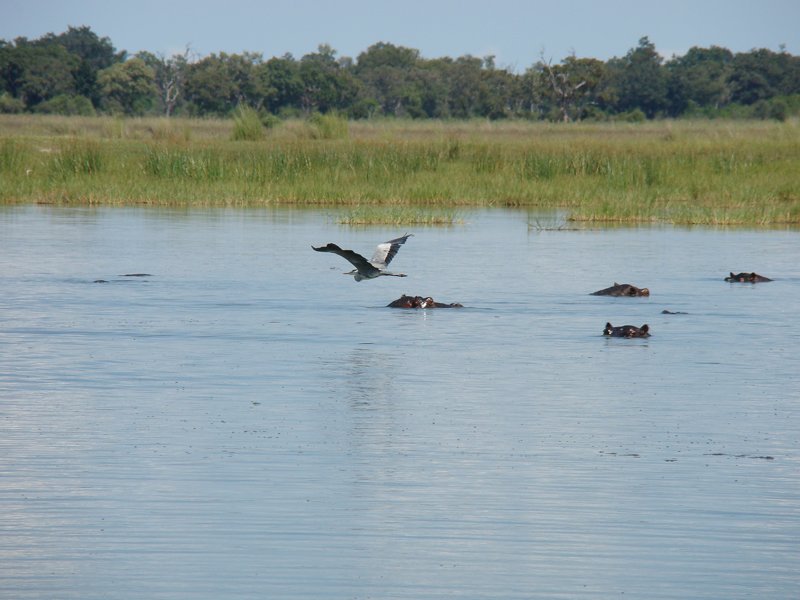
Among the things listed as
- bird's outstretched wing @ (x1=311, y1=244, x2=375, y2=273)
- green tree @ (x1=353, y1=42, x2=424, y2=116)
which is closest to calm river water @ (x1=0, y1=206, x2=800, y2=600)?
bird's outstretched wing @ (x1=311, y1=244, x2=375, y2=273)

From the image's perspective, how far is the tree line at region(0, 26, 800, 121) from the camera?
78062 millimetres

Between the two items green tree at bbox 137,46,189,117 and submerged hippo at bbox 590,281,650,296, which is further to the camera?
green tree at bbox 137,46,189,117

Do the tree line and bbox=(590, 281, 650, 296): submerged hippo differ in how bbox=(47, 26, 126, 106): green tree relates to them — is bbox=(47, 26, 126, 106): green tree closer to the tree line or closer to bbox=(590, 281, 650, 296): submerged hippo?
the tree line

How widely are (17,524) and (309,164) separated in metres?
27.1

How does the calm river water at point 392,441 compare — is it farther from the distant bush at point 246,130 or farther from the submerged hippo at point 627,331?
the distant bush at point 246,130

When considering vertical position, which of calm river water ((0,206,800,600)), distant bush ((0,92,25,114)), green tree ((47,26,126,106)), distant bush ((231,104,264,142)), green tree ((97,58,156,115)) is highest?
green tree ((47,26,126,106))

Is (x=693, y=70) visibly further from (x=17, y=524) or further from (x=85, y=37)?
(x=17, y=524)

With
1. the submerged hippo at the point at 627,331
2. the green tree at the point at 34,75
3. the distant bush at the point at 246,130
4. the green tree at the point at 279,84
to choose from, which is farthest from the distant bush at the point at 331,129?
the green tree at the point at 279,84

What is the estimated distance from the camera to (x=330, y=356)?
11789mm

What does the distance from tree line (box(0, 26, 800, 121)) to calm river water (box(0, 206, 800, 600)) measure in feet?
182

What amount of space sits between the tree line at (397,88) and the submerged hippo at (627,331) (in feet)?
187

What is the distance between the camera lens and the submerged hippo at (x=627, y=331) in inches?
515

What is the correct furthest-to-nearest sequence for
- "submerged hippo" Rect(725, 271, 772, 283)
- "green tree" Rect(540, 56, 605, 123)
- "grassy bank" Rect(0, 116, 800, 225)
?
"green tree" Rect(540, 56, 605, 123) < "grassy bank" Rect(0, 116, 800, 225) < "submerged hippo" Rect(725, 271, 772, 283)

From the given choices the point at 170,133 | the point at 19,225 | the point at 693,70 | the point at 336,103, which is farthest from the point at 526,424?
the point at 693,70
